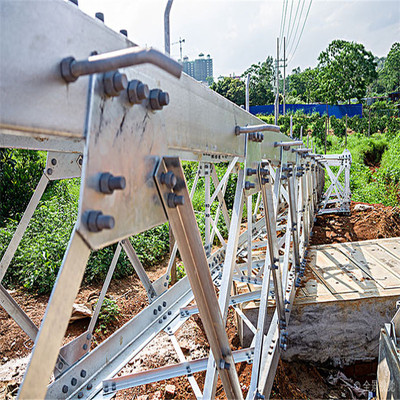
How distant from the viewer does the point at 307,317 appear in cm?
439

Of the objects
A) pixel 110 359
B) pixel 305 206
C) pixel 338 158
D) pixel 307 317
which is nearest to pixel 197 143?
pixel 110 359

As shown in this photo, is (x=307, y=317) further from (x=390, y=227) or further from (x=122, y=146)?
(x=390, y=227)

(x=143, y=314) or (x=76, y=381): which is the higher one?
(x=143, y=314)

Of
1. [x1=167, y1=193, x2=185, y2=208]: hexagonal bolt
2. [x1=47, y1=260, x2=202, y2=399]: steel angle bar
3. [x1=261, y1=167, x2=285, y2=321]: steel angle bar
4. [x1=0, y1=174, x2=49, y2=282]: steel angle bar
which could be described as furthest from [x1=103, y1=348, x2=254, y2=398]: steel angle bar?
[x1=167, y1=193, x2=185, y2=208]: hexagonal bolt

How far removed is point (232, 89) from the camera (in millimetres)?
29203

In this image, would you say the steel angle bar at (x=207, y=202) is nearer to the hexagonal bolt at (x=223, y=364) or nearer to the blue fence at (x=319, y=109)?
the hexagonal bolt at (x=223, y=364)

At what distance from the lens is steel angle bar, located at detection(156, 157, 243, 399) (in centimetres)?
113

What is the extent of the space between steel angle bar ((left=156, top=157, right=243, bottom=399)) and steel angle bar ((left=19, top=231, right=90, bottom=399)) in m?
0.39

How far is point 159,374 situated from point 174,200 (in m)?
2.12

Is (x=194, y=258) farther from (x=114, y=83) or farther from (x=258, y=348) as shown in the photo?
(x=258, y=348)

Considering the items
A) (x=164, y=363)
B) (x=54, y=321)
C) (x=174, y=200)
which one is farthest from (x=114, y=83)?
(x=164, y=363)

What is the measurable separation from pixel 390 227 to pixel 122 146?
917 centimetres

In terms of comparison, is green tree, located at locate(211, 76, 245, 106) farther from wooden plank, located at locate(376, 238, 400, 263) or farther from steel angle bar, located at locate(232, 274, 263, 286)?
steel angle bar, located at locate(232, 274, 263, 286)

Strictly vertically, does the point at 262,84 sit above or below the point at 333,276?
above
